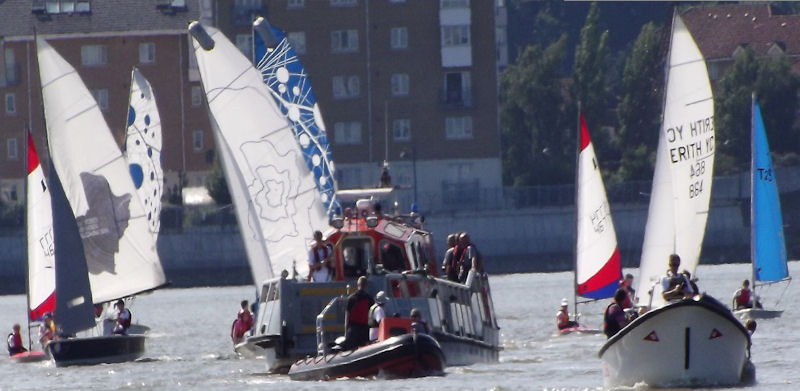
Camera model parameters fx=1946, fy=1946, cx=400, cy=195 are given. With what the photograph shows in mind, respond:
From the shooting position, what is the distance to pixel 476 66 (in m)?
109

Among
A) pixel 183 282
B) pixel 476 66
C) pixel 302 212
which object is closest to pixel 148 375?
pixel 302 212

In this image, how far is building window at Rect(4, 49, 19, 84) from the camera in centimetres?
11331

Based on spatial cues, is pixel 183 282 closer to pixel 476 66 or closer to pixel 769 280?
pixel 476 66

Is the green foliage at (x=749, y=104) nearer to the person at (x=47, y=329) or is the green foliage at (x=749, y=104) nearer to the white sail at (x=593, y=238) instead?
the white sail at (x=593, y=238)

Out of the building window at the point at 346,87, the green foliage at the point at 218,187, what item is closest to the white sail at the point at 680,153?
the green foliage at the point at 218,187

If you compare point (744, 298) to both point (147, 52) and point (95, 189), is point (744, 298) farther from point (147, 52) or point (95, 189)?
point (147, 52)

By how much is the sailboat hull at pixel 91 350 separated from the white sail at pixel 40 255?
3.83 meters

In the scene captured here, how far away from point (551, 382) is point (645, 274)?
29.7 feet

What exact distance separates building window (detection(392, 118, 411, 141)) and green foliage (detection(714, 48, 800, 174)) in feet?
58.1

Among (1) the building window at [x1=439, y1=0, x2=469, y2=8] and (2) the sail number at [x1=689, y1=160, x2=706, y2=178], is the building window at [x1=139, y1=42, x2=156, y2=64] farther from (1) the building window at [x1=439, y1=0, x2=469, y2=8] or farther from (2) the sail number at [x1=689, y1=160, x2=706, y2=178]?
(2) the sail number at [x1=689, y1=160, x2=706, y2=178]

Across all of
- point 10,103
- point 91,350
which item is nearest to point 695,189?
point 91,350

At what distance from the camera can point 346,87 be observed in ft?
353

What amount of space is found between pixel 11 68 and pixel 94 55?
5007 mm

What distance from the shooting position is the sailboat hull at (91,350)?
4159 centimetres
